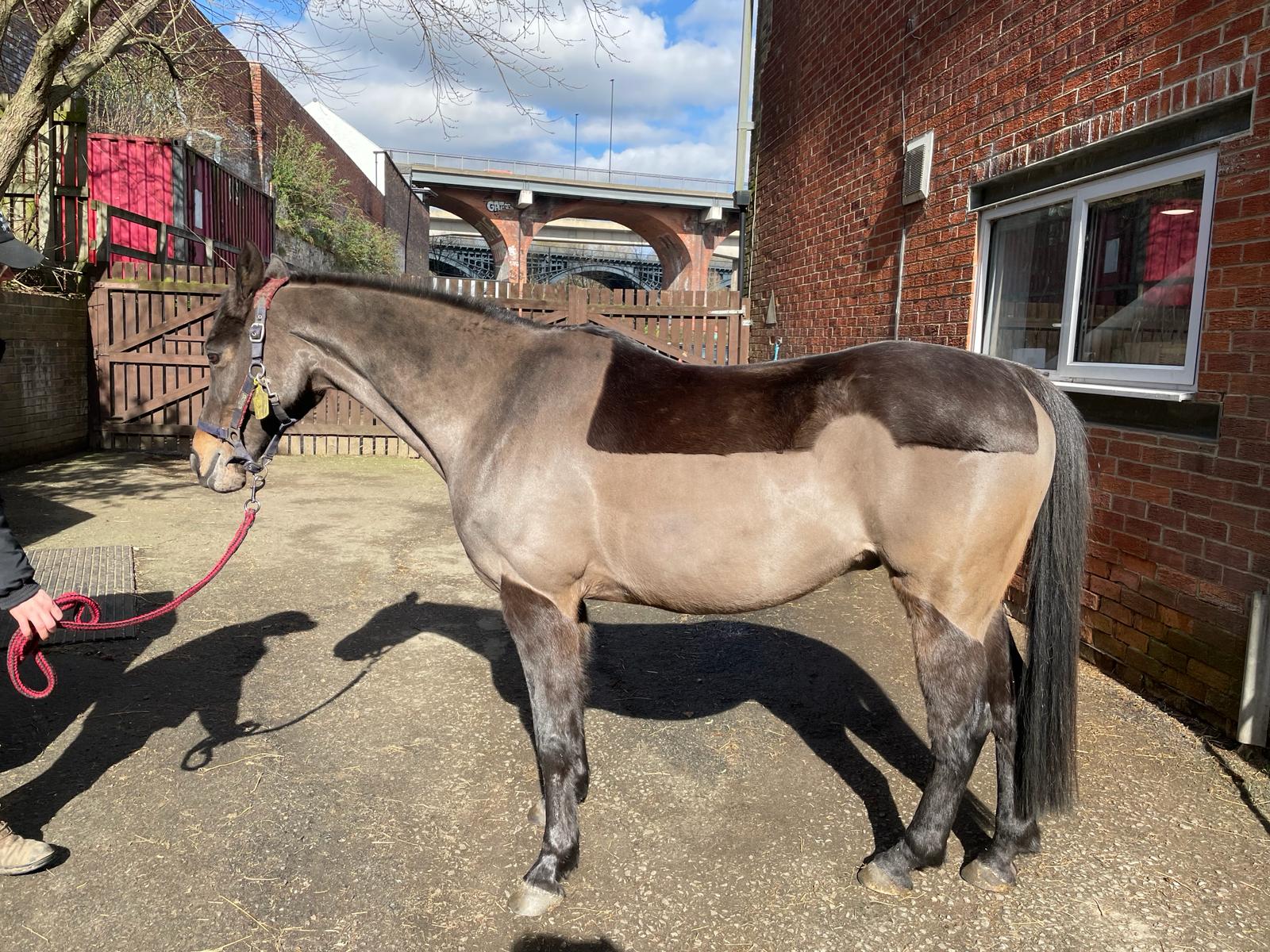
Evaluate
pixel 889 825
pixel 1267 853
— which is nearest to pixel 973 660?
pixel 889 825

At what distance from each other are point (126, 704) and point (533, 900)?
7.82 ft

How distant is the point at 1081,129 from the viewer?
14.1 feet

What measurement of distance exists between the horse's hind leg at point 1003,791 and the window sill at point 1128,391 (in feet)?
4.22

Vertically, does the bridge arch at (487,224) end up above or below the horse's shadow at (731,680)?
above

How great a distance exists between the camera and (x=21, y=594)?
2.27 m

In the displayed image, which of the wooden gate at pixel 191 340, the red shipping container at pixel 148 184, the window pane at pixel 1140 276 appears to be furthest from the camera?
the red shipping container at pixel 148 184

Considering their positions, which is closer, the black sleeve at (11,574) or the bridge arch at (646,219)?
the black sleeve at (11,574)

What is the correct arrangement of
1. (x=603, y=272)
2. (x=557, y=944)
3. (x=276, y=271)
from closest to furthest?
(x=557, y=944), (x=276, y=271), (x=603, y=272)

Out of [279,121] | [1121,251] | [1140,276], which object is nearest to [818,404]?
[1140,276]

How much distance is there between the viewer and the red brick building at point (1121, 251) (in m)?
3.39

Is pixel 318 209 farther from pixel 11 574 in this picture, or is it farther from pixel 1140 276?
pixel 11 574

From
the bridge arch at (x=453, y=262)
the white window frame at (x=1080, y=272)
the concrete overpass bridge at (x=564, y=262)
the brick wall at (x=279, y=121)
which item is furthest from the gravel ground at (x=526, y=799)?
the bridge arch at (x=453, y=262)

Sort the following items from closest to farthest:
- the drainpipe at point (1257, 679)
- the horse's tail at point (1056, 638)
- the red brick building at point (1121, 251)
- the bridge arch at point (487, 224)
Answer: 1. the horse's tail at point (1056, 638)
2. the drainpipe at point (1257, 679)
3. the red brick building at point (1121, 251)
4. the bridge arch at point (487, 224)

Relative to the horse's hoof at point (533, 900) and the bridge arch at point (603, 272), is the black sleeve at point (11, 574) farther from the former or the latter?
the bridge arch at point (603, 272)
